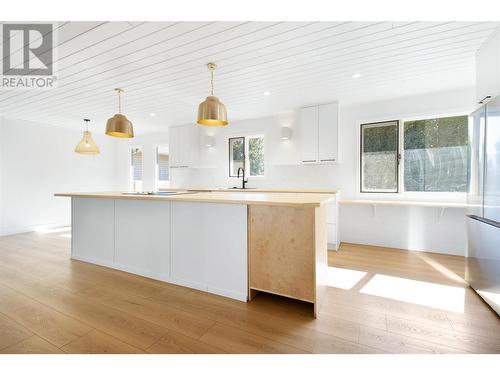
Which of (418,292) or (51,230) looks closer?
(418,292)

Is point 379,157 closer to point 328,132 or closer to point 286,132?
point 328,132

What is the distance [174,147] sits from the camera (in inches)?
216

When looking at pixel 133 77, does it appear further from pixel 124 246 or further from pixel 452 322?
pixel 452 322

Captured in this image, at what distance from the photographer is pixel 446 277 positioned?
8.43ft

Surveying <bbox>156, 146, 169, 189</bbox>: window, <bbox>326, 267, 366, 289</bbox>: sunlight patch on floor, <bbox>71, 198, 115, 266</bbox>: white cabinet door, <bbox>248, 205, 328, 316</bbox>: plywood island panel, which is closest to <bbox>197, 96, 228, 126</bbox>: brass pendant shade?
<bbox>248, 205, 328, 316</bbox>: plywood island panel

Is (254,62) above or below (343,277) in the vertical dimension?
above

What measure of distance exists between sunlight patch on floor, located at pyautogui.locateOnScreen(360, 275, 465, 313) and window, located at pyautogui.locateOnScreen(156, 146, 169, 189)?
217 inches

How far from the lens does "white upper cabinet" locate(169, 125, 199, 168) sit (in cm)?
533

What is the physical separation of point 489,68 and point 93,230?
4706mm

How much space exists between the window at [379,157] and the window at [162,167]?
4.92m

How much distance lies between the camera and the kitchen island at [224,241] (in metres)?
1.88

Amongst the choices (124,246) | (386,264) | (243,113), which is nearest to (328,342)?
(386,264)

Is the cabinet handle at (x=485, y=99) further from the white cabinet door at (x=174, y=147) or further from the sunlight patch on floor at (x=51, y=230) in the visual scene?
the sunlight patch on floor at (x=51, y=230)

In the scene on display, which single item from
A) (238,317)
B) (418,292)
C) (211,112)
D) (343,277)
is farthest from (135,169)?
(418,292)
